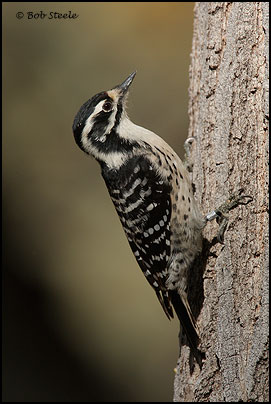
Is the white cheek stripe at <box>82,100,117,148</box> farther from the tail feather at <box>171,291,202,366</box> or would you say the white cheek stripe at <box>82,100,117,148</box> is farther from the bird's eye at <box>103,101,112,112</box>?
the tail feather at <box>171,291,202,366</box>

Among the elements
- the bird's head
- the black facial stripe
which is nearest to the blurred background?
the bird's head

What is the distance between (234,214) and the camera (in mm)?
3105

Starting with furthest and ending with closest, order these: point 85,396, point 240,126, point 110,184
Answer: point 85,396 → point 110,184 → point 240,126

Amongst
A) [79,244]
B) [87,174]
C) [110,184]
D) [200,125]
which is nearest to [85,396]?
[79,244]

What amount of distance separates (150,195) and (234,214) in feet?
2.04

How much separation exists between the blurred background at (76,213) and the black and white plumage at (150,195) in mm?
2502

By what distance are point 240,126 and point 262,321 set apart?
1.16 meters

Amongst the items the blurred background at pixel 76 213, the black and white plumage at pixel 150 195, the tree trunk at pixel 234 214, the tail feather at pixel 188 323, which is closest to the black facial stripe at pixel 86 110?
the black and white plumage at pixel 150 195

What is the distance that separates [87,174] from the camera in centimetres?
631

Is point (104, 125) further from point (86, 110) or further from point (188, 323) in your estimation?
point (188, 323)

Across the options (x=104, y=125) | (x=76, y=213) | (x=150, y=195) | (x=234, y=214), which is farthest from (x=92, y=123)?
(x=76, y=213)

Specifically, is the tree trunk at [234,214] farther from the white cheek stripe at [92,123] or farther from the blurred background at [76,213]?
the blurred background at [76,213]

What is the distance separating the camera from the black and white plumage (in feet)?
11.2

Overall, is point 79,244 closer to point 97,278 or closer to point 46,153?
point 97,278
